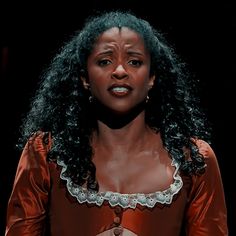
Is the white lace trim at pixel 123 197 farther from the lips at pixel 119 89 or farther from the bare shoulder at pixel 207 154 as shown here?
the lips at pixel 119 89

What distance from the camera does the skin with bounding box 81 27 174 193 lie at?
1554 millimetres

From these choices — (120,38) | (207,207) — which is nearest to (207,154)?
(207,207)

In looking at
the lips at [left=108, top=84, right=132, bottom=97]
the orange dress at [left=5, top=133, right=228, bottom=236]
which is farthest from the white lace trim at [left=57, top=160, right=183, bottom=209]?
the lips at [left=108, top=84, right=132, bottom=97]

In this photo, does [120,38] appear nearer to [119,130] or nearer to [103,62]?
[103,62]

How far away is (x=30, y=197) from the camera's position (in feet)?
5.19

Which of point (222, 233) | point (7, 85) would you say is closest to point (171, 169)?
point (222, 233)

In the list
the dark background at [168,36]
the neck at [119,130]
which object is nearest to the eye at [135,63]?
the neck at [119,130]

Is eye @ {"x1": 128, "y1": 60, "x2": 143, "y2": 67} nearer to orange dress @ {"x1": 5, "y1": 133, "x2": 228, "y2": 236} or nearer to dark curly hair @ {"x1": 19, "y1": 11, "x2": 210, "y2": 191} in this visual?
dark curly hair @ {"x1": 19, "y1": 11, "x2": 210, "y2": 191}

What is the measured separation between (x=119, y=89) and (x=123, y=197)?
24 cm

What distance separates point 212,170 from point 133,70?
310mm

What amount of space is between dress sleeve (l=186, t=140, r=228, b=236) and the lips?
257mm

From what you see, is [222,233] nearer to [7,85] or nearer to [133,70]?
[133,70]

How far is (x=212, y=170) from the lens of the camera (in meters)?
1.63

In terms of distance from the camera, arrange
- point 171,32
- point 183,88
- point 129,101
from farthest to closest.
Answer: point 171,32, point 183,88, point 129,101
